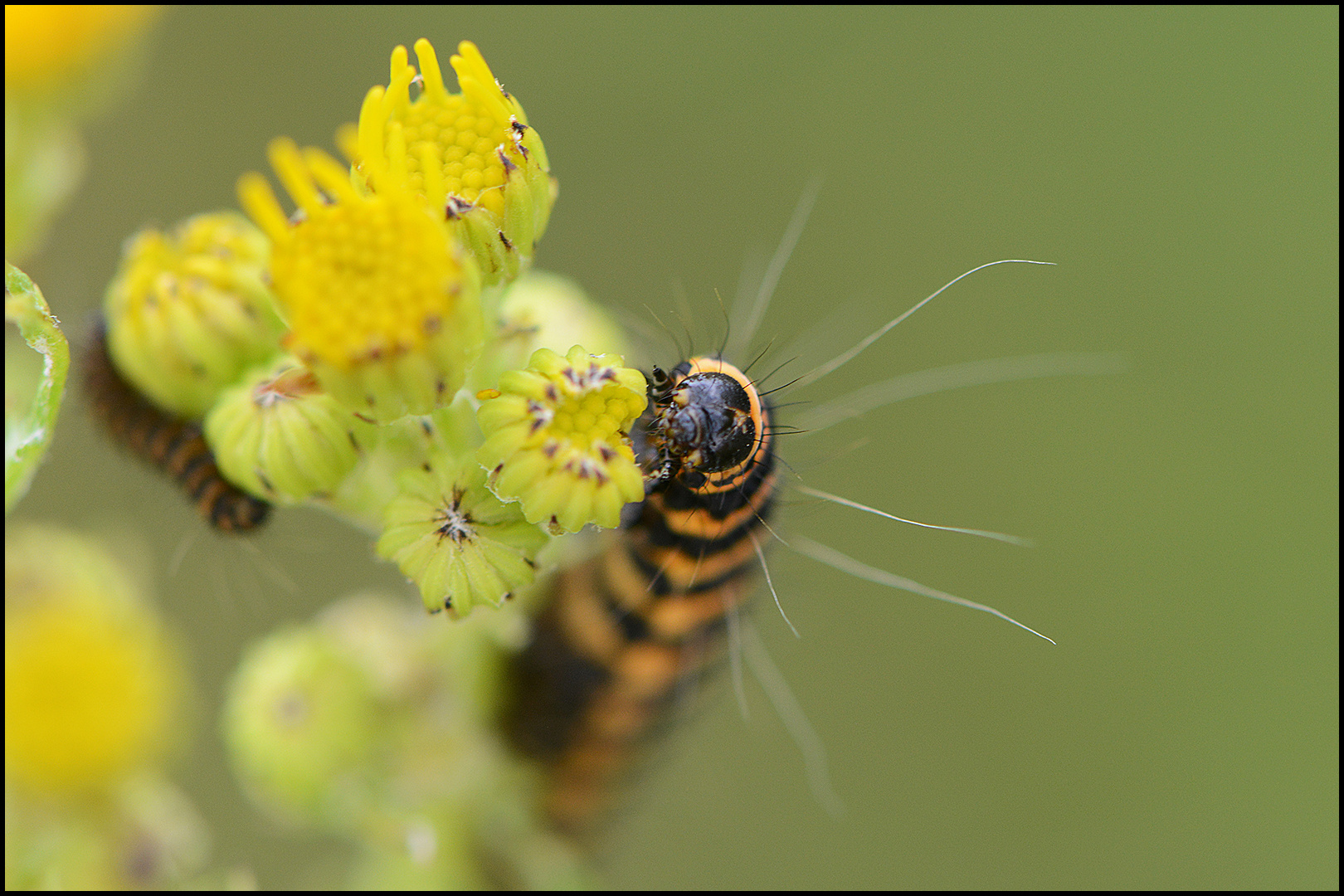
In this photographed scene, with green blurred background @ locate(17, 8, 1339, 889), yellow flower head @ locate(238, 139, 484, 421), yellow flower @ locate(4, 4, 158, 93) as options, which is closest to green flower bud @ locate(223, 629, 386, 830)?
yellow flower head @ locate(238, 139, 484, 421)

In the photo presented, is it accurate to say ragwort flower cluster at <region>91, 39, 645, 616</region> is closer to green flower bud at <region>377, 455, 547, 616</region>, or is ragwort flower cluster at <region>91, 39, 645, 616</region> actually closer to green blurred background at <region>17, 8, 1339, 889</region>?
green flower bud at <region>377, 455, 547, 616</region>

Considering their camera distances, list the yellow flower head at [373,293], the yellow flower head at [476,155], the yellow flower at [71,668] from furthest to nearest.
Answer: the yellow flower at [71,668]
the yellow flower head at [476,155]
the yellow flower head at [373,293]

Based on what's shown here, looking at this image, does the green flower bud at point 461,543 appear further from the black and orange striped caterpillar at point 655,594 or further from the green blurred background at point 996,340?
the green blurred background at point 996,340

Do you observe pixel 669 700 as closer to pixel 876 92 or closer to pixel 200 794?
pixel 200 794

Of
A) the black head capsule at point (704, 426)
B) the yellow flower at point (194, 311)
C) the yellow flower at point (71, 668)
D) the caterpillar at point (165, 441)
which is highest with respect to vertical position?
the black head capsule at point (704, 426)

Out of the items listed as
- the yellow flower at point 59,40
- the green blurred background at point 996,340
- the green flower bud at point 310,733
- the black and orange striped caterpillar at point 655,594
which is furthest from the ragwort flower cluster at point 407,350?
the green blurred background at point 996,340

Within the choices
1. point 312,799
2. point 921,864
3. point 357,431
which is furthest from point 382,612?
point 921,864

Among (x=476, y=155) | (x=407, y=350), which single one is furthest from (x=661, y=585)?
(x=476, y=155)

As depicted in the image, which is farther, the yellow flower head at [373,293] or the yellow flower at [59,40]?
the yellow flower at [59,40]
